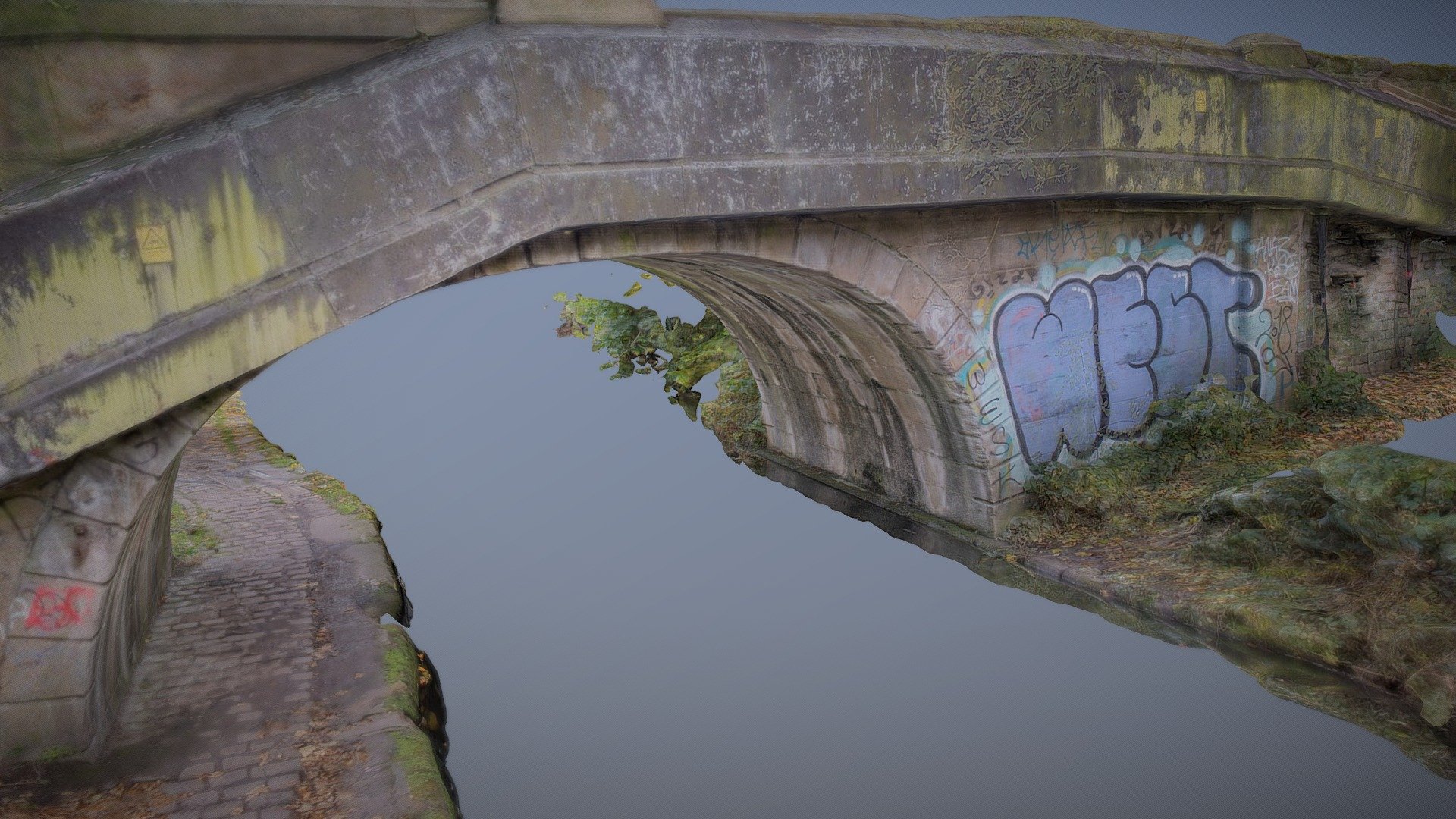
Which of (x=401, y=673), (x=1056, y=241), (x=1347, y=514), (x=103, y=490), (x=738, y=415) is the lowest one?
(x=401, y=673)

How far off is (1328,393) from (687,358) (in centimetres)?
611

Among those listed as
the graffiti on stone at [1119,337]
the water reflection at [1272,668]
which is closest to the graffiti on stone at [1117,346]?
the graffiti on stone at [1119,337]

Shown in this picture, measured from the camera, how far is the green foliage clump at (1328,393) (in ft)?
32.1

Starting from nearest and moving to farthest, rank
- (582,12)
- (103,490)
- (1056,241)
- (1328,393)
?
(103,490), (582,12), (1056,241), (1328,393)

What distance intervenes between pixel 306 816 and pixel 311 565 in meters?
3.42

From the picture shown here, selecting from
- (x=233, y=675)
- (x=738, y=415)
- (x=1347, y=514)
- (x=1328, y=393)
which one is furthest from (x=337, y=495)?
(x=1328, y=393)

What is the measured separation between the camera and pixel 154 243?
15.9 ft

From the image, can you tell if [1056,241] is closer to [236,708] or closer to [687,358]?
[687,358]

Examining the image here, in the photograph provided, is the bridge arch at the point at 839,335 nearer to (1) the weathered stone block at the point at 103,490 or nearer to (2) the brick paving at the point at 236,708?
(1) the weathered stone block at the point at 103,490

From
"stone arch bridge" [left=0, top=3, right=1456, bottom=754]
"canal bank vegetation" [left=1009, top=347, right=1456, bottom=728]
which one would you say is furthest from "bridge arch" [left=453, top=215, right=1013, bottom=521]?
"canal bank vegetation" [left=1009, top=347, right=1456, bottom=728]

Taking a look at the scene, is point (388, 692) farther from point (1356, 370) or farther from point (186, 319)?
point (1356, 370)

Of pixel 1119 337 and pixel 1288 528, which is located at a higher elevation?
pixel 1119 337

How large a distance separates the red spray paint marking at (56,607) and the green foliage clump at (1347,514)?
6.57m

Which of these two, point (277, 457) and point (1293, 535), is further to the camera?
point (277, 457)
